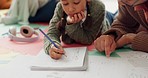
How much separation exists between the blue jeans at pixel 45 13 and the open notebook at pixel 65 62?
518 millimetres

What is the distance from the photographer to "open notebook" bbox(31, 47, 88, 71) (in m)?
0.59

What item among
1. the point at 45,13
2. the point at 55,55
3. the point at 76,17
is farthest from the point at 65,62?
the point at 45,13

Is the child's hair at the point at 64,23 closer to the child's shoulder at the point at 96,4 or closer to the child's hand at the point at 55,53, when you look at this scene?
the child's shoulder at the point at 96,4

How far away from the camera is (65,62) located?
618mm

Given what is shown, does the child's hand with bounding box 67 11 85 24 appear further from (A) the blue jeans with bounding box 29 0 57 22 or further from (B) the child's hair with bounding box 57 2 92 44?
(A) the blue jeans with bounding box 29 0 57 22

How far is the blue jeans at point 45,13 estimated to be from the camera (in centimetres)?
119

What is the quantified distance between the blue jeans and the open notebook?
20.4 inches

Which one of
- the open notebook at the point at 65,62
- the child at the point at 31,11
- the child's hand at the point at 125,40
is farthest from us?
the child at the point at 31,11

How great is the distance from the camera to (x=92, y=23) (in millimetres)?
783

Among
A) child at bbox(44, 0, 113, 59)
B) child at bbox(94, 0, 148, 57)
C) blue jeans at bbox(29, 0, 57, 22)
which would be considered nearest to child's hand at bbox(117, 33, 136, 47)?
child at bbox(94, 0, 148, 57)

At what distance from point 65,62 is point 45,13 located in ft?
2.02

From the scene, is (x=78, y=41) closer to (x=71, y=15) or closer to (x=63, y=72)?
(x=71, y=15)

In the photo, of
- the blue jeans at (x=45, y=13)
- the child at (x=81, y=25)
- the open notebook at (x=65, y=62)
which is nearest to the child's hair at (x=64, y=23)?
the child at (x=81, y=25)

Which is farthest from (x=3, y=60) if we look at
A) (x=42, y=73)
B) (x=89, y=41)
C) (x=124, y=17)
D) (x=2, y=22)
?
(x=2, y=22)
